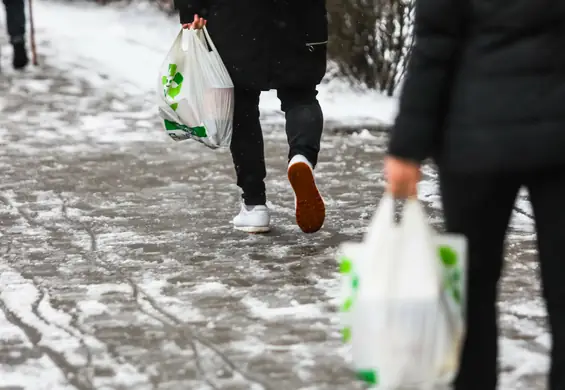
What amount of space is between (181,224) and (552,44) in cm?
360

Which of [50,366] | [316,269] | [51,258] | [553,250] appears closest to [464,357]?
[553,250]

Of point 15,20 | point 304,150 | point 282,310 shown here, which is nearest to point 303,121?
point 304,150

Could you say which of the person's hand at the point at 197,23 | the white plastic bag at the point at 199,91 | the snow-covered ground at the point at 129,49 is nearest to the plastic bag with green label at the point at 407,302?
the white plastic bag at the point at 199,91

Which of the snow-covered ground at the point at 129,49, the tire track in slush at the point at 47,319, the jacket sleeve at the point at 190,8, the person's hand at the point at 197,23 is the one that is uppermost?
the jacket sleeve at the point at 190,8

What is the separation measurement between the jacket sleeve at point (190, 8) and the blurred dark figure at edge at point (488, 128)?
2.84 meters

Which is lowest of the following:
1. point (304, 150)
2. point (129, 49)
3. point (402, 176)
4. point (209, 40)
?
point (129, 49)

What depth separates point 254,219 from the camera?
5.74 meters

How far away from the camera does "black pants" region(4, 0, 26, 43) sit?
12.4 m

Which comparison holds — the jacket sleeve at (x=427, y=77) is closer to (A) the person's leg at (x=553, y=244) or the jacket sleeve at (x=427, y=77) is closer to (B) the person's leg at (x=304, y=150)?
(A) the person's leg at (x=553, y=244)

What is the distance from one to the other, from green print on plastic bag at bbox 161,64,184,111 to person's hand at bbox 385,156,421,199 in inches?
111

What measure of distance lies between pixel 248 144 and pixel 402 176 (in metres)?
2.89

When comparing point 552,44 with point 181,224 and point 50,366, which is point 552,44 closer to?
point 50,366

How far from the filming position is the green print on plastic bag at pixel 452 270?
2.75 meters

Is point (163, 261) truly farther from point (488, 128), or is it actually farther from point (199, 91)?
point (488, 128)
